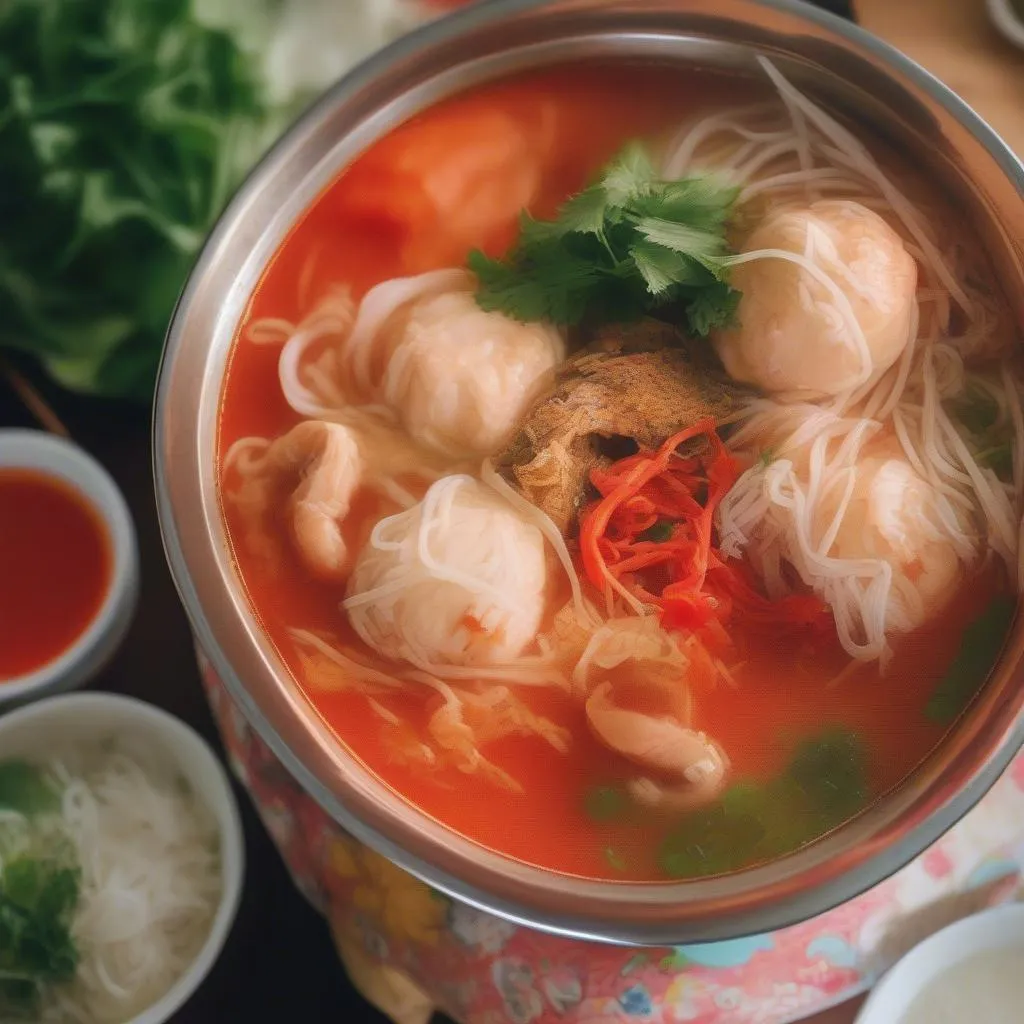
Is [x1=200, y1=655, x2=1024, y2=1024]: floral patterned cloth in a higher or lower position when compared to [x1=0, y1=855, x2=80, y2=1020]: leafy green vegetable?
higher

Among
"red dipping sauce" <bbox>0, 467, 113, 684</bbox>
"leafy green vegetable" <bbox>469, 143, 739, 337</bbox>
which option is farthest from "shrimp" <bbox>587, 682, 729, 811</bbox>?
"red dipping sauce" <bbox>0, 467, 113, 684</bbox>

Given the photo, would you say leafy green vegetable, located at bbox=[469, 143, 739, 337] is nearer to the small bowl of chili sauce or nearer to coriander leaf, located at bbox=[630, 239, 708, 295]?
coriander leaf, located at bbox=[630, 239, 708, 295]

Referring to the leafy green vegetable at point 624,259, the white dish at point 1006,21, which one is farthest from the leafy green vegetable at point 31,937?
the white dish at point 1006,21

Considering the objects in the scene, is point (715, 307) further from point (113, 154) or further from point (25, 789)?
point (25, 789)

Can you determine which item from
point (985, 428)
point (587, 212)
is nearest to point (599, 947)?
point (985, 428)

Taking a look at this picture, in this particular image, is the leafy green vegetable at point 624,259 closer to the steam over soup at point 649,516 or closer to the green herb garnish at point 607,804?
the steam over soup at point 649,516

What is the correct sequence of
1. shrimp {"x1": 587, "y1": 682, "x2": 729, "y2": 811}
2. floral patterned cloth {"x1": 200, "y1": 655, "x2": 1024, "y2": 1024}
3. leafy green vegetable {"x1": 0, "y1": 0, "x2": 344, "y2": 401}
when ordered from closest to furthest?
shrimp {"x1": 587, "y1": 682, "x2": 729, "y2": 811}
floral patterned cloth {"x1": 200, "y1": 655, "x2": 1024, "y2": 1024}
leafy green vegetable {"x1": 0, "y1": 0, "x2": 344, "y2": 401}

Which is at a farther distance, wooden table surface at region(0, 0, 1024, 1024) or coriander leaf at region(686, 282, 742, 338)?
wooden table surface at region(0, 0, 1024, 1024)
